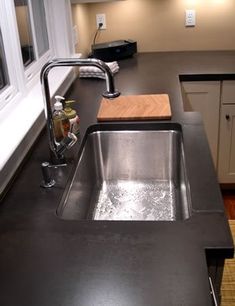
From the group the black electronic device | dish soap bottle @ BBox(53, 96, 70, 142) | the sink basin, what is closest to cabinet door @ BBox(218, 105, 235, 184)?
the black electronic device

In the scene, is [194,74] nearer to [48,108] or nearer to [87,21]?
[87,21]

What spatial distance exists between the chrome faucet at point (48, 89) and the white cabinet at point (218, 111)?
50.3 inches

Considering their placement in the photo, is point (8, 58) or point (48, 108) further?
point (8, 58)

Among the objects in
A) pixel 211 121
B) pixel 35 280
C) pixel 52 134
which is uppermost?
pixel 52 134

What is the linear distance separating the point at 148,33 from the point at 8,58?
1500 mm

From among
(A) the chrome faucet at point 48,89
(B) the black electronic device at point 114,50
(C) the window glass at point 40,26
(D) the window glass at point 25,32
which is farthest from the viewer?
(B) the black electronic device at point 114,50

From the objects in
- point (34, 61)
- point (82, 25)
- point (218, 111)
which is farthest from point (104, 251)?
point (82, 25)

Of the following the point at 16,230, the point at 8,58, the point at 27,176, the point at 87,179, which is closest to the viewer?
the point at 16,230

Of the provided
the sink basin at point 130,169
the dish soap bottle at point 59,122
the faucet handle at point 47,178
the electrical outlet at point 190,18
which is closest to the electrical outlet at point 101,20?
the electrical outlet at point 190,18

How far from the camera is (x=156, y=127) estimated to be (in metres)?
1.58

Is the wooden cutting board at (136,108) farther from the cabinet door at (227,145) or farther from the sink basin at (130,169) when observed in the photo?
the cabinet door at (227,145)

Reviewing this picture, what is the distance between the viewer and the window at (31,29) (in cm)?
187

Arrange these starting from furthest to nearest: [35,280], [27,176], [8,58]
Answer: [8,58] < [27,176] < [35,280]

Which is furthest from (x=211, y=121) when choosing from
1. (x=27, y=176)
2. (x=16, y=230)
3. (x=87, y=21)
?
(x=16, y=230)
